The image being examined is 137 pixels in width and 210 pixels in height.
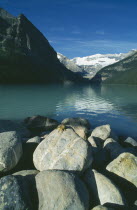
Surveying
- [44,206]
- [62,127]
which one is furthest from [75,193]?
[62,127]

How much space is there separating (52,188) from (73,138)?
3.26 meters

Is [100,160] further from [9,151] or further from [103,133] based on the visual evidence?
[103,133]

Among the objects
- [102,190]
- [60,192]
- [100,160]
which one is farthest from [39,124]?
[60,192]

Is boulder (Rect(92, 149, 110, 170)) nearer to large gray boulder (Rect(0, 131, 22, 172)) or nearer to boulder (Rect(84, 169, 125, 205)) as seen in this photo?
boulder (Rect(84, 169, 125, 205))

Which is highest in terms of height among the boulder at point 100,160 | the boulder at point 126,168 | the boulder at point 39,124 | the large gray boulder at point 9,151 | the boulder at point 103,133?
the large gray boulder at point 9,151

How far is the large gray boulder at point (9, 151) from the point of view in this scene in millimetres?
10691

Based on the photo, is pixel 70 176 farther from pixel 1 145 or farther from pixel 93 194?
pixel 1 145

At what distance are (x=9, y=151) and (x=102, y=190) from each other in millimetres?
5251

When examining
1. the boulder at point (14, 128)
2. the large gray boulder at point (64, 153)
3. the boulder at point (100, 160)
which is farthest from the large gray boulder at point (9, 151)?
the boulder at point (14, 128)

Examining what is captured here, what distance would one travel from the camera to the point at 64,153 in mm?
10508

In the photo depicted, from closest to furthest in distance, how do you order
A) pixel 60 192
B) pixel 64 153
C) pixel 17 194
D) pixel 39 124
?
pixel 17 194, pixel 60 192, pixel 64 153, pixel 39 124

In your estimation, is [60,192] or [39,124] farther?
[39,124]

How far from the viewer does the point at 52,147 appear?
1105 centimetres

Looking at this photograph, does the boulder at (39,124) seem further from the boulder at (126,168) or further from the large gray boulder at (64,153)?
the boulder at (126,168)
